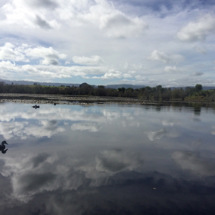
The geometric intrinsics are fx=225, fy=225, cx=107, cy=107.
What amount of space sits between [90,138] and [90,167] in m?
6.78

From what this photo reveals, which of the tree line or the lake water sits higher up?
the tree line

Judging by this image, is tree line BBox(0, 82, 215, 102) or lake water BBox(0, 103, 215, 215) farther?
tree line BBox(0, 82, 215, 102)

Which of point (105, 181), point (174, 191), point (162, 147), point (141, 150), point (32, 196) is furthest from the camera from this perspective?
point (162, 147)

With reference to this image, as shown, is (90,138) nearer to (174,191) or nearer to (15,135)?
(15,135)

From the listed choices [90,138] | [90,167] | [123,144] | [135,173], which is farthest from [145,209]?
[90,138]

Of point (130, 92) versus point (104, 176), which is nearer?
point (104, 176)

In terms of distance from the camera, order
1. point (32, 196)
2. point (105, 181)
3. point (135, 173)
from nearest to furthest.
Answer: point (32, 196) < point (105, 181) < point (135, 173)

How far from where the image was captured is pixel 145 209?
8719mm

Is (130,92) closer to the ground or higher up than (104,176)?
higher up

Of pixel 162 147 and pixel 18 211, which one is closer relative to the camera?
pixel 18 211

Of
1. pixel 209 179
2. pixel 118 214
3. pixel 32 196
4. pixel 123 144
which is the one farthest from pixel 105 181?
pixel 123 144

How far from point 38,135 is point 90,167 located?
881cm

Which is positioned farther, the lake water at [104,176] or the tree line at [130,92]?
the tree line at [130,92]

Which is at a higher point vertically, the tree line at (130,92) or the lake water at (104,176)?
the tree line at (130,92)
